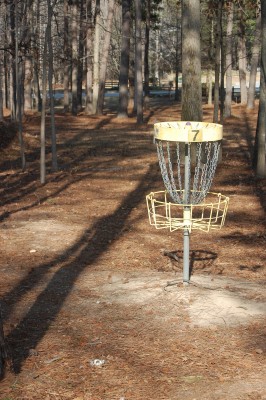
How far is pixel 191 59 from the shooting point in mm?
17000

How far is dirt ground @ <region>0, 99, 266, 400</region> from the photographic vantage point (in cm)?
568

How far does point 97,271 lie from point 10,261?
140 cm

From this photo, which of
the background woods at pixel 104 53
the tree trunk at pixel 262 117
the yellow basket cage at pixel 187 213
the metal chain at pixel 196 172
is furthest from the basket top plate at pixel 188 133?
the tree trunk at pixel 262 117

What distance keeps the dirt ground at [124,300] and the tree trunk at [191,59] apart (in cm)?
245

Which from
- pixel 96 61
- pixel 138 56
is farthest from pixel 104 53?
pixel 138 56

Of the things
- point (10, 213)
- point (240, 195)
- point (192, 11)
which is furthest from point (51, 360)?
point (192, 11)

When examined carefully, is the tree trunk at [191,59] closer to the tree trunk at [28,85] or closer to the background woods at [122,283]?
the background woods at [122,283]

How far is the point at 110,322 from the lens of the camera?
6.99 m

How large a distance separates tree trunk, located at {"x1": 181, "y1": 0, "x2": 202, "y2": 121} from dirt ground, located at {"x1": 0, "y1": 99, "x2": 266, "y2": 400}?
2453 mm

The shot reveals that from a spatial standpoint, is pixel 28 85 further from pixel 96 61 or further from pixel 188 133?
pixel 188 133

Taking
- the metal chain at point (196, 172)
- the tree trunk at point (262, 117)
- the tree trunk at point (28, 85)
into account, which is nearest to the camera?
the metal chain at point (196, 172)

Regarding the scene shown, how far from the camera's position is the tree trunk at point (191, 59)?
16875mm

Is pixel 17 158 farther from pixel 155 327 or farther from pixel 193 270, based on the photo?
pixel 155 327

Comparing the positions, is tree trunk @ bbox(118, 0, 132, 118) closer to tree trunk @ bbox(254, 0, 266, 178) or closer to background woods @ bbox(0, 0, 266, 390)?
background woods @ bbox(0, 0, 266, 390)
